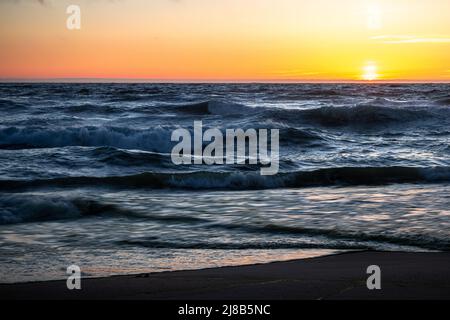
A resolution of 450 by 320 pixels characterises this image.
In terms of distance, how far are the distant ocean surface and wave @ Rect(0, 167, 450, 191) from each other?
0.02 m

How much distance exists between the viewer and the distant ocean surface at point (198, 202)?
5867mm

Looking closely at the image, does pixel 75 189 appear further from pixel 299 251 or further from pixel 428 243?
pixel 428 243

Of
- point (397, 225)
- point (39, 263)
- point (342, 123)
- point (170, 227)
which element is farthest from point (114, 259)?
point (342, 123)

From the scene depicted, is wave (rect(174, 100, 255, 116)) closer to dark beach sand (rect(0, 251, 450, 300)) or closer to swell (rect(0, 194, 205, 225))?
swell (rect(0, 194, 205, 225))

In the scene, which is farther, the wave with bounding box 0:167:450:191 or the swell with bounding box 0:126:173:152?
the swell with bounding box 0:126:173:152

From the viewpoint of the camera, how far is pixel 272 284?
4.42 meters

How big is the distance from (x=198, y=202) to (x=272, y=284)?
4660 mm

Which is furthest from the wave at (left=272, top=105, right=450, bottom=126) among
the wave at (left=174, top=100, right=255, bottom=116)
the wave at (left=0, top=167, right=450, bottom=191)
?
the wave at (left=0, top=167, right=450, bottom=191)

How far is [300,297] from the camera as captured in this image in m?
4.02

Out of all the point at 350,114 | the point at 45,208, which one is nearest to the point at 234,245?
the point at 45,208

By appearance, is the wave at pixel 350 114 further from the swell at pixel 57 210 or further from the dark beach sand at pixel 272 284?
the dark beach sand at pixel 272 284

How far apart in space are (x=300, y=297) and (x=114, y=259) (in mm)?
2103

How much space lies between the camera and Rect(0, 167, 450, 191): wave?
10742 millimetres

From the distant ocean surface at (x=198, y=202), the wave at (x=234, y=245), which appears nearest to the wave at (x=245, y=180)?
the distant ocean surface at (x=198, y=202)
